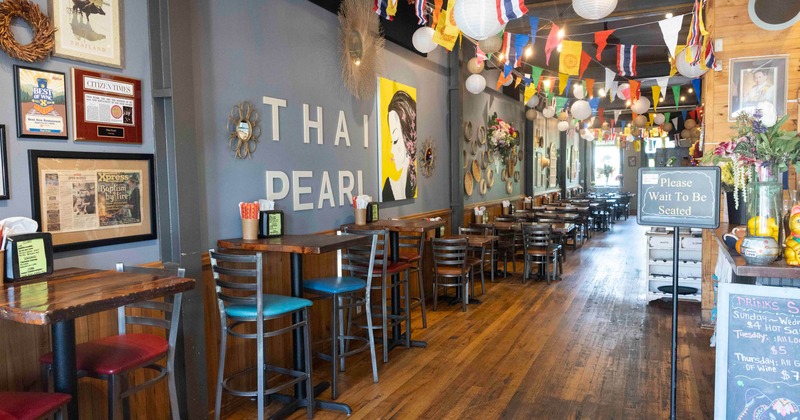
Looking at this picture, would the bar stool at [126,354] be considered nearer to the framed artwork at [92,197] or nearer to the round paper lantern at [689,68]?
the framed artwork at [92,197]

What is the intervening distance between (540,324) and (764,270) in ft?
9.79

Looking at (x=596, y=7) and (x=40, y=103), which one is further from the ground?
(x=596, y=7)

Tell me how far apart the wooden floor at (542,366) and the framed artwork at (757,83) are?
6.60 feet

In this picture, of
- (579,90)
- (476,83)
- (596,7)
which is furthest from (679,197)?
(579,90)

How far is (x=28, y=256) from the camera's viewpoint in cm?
217

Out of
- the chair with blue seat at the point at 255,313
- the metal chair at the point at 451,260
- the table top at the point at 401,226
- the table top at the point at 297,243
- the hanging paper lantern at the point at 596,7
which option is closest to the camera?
the chair with blue seat at the point at 255,313

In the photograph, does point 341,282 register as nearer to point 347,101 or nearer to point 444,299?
point 347,101

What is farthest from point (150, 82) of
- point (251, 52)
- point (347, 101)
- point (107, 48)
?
point (347, 101)

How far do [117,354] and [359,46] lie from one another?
10.9 feet

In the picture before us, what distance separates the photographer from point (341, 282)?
3.69 m

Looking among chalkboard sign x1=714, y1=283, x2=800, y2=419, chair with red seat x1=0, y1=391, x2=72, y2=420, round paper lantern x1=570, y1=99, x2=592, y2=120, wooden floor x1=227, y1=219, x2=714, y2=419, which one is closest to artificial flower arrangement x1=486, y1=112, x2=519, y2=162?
round paper lantern x1=570, y1=99, x2=592, y2=120

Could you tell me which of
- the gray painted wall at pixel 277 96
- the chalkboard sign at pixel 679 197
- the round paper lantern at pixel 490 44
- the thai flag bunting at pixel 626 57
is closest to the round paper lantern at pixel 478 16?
the chalkboard sign at pixel 679 197

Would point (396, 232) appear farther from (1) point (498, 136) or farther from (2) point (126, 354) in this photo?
(1) point (498, 136)

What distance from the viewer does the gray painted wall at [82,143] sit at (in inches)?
93.4
